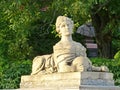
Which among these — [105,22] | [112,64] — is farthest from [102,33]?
[112,64]

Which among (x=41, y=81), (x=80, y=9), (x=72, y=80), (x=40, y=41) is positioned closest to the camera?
(x=72, y=80)

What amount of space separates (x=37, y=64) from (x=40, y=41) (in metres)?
14.4

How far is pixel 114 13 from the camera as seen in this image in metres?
20.3

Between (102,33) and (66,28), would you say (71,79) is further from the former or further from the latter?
(102,33)

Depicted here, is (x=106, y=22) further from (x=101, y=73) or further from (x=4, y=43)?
(x=101, y=73)

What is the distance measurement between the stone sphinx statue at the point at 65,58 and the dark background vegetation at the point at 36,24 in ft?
17.7

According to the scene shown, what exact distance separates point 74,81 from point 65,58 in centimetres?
85

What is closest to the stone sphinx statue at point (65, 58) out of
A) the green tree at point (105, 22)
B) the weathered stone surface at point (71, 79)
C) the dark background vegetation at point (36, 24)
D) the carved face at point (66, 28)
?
the carved face at point (66, 28)

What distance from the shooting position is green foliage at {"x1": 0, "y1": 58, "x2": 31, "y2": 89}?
690 inches

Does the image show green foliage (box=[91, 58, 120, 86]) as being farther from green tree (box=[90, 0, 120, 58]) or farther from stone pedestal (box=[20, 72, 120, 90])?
stone pedestal (box=[20, 72, 120, 90])

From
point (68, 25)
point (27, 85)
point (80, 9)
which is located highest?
point (80, 9)

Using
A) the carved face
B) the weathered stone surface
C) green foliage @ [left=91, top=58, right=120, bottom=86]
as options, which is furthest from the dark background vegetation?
the weathered stone surface

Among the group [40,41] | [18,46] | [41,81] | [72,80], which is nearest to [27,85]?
[41,81]

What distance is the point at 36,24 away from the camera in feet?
71.8
